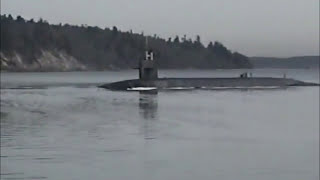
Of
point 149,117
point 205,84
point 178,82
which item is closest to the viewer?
point 149,117

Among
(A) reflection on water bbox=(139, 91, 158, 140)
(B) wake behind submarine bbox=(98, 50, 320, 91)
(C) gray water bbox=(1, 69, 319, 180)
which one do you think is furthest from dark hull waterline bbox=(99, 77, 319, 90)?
(C) gray water bbox=(1, 69, 319, 180)

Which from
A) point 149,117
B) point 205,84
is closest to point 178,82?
point 205,84

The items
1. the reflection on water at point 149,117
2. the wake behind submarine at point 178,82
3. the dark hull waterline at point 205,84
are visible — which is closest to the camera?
the reflection on water at point 149,117

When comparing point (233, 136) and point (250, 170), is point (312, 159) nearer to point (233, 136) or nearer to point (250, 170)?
point (250, 170)

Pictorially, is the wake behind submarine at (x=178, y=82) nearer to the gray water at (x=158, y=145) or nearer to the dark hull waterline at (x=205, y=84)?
the dark hull waterline at (x=205, y=84)

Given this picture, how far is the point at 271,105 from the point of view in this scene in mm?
44156

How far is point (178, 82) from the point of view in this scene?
2682 inches

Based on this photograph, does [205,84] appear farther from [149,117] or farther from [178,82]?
[149,117]

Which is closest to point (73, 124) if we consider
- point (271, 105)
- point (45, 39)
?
point (271, 105)

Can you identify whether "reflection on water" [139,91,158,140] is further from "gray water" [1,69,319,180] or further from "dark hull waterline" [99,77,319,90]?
"dark hull waterline" [99,77,319,90]

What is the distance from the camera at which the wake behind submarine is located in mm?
62781

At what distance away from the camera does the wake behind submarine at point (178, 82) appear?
62.8m

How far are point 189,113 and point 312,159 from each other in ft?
60.3

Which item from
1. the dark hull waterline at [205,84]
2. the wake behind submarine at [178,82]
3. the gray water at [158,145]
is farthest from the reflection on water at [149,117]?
the dark hull waterline at [205,84]
